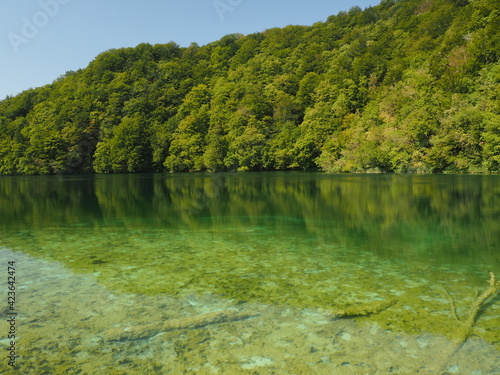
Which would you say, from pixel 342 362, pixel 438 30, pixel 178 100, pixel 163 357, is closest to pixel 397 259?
pixel 342 362

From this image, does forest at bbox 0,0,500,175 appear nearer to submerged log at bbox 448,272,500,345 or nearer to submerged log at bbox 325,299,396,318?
submerged log at bbox 448,272,500,345

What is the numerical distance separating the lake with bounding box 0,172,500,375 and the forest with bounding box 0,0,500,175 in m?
36.9

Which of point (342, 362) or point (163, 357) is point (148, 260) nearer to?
Answer: point (163, 357)

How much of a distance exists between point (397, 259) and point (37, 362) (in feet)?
20.2

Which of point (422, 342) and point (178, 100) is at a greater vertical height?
point (178, 100)

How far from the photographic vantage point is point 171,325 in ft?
14.8

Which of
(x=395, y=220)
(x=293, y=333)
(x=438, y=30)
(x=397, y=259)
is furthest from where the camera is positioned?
(x=438, y=30)

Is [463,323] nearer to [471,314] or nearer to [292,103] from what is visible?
[471,314]

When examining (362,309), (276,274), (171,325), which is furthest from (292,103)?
(171,325)

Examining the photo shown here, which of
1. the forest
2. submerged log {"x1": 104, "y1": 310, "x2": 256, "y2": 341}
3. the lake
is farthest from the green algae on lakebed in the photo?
the forest

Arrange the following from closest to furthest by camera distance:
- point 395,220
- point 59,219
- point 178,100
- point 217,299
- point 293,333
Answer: point 293,333
point 217,299
point 395,220
point 59,219
point 178,100

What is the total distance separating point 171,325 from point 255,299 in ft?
4.23

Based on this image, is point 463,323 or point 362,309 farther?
point 362,309

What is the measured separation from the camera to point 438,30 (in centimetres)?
6372
